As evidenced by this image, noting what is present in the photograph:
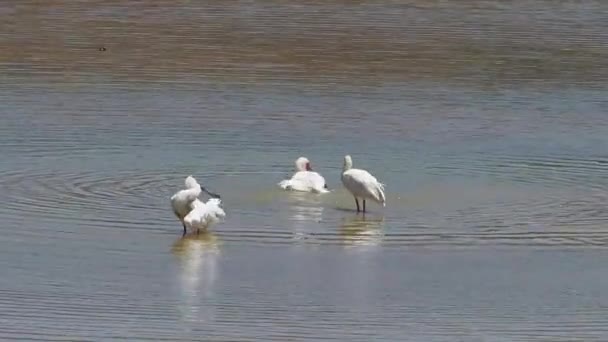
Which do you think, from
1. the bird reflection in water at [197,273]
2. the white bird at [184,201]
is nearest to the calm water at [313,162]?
the bird reflection in water at [197,273]

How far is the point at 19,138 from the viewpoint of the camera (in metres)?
17.0

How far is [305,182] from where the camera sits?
14.8m

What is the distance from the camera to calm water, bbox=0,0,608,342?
1088cm

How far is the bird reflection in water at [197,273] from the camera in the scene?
1067 cm

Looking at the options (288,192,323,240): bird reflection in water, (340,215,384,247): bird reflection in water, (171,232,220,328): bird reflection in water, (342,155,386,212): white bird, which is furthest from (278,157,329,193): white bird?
(171,232,220,328): bird reflection in water

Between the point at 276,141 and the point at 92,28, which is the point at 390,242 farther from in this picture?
the point at 92,28

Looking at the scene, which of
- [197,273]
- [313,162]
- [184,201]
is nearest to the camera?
[197,273]

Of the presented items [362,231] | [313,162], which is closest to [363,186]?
[362,231]

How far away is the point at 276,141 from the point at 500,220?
13.2 ft

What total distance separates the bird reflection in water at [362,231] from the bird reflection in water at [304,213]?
0.23 meters

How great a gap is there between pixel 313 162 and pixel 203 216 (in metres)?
3.68

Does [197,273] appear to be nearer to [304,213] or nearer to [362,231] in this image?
[362,231]

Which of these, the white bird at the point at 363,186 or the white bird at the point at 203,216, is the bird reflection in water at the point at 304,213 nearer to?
the white bird at the point at 363,186

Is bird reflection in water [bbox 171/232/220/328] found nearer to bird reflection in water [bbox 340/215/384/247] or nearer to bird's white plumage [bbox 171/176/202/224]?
bird's white plumage [bbox 171/176/202/224]
